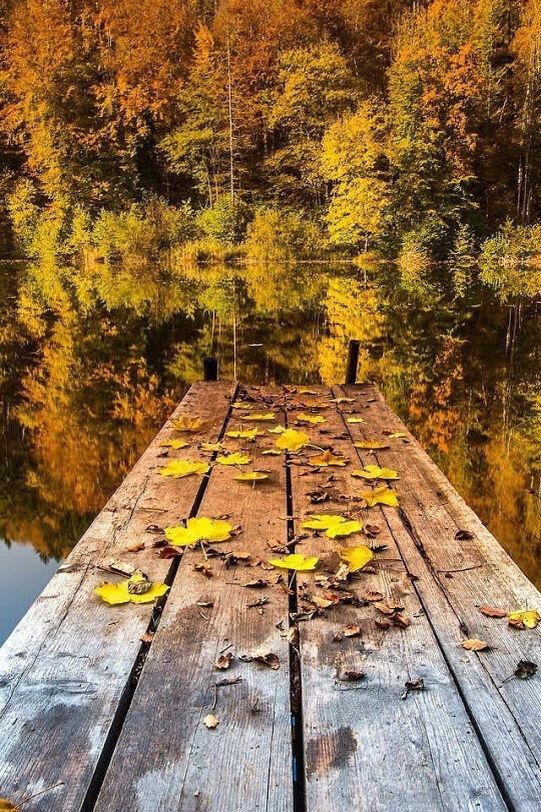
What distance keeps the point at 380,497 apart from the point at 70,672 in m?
1.64

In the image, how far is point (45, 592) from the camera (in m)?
2.30

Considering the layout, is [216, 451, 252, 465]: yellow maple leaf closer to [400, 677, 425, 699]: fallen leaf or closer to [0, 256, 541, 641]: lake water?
[0, 256, 541, 641]: lake water

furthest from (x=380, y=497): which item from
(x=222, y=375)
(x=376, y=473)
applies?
(x=222, y=375)

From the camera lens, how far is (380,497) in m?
3.12

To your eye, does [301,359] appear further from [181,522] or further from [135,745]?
[135,745]

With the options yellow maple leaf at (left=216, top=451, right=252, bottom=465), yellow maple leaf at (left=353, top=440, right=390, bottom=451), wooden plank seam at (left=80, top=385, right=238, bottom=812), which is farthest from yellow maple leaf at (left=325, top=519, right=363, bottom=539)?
yellow maple leaf at (left=353, top=440, right=390, bottom=451)

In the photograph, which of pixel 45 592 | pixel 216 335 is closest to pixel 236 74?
pixel 216 335

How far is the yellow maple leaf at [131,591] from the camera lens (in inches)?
86.9

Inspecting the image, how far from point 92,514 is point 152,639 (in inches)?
152

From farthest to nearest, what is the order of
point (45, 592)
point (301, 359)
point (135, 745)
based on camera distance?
1. point (301, 359)
2. point (45, 592)
3. point (135, 745)

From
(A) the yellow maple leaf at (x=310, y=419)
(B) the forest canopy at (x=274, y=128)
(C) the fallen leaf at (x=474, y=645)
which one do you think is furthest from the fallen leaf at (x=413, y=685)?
(B) the forest canopy at (x=274, y=128)

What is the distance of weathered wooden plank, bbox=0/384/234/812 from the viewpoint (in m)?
1.47

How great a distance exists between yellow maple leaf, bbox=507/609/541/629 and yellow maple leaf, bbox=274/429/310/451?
6.40ft

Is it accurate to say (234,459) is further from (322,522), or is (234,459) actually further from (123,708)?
(123,708)
